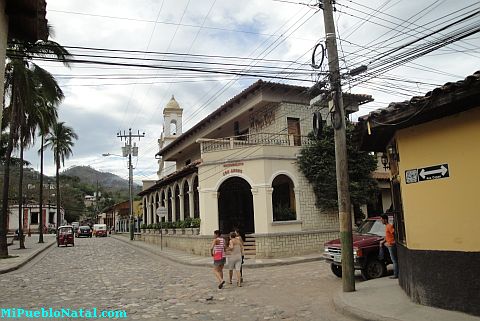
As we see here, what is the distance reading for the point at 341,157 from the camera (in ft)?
35.6

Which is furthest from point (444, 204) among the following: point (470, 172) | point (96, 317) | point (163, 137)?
point (163, 137)

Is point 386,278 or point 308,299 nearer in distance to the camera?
point 308,299

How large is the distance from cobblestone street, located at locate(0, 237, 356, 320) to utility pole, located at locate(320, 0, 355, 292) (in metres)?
0.98

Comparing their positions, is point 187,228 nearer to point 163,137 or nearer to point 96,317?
point 96,317

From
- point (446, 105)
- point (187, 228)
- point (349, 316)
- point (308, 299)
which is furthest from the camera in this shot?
point (187, 228)

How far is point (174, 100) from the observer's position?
48031mm

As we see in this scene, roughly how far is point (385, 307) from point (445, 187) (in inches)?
106

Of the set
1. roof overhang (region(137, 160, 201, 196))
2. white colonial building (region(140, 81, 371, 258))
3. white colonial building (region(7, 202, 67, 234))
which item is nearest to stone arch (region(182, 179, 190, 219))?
roof overhang (region(137, 160, 201, 196))

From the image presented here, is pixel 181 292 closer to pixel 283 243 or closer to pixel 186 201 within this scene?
pixel 283 243

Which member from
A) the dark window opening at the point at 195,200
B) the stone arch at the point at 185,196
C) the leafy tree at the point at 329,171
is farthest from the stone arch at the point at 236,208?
the leafy tree at the point at 329,171

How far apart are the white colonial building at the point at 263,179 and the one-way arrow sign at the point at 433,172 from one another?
33.6 feet

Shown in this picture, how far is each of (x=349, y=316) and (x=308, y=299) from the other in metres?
2.05

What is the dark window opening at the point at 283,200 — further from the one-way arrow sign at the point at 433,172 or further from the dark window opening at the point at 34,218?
the dark window opening at the point at 34,218

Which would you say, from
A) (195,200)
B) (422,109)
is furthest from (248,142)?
(422,109)
